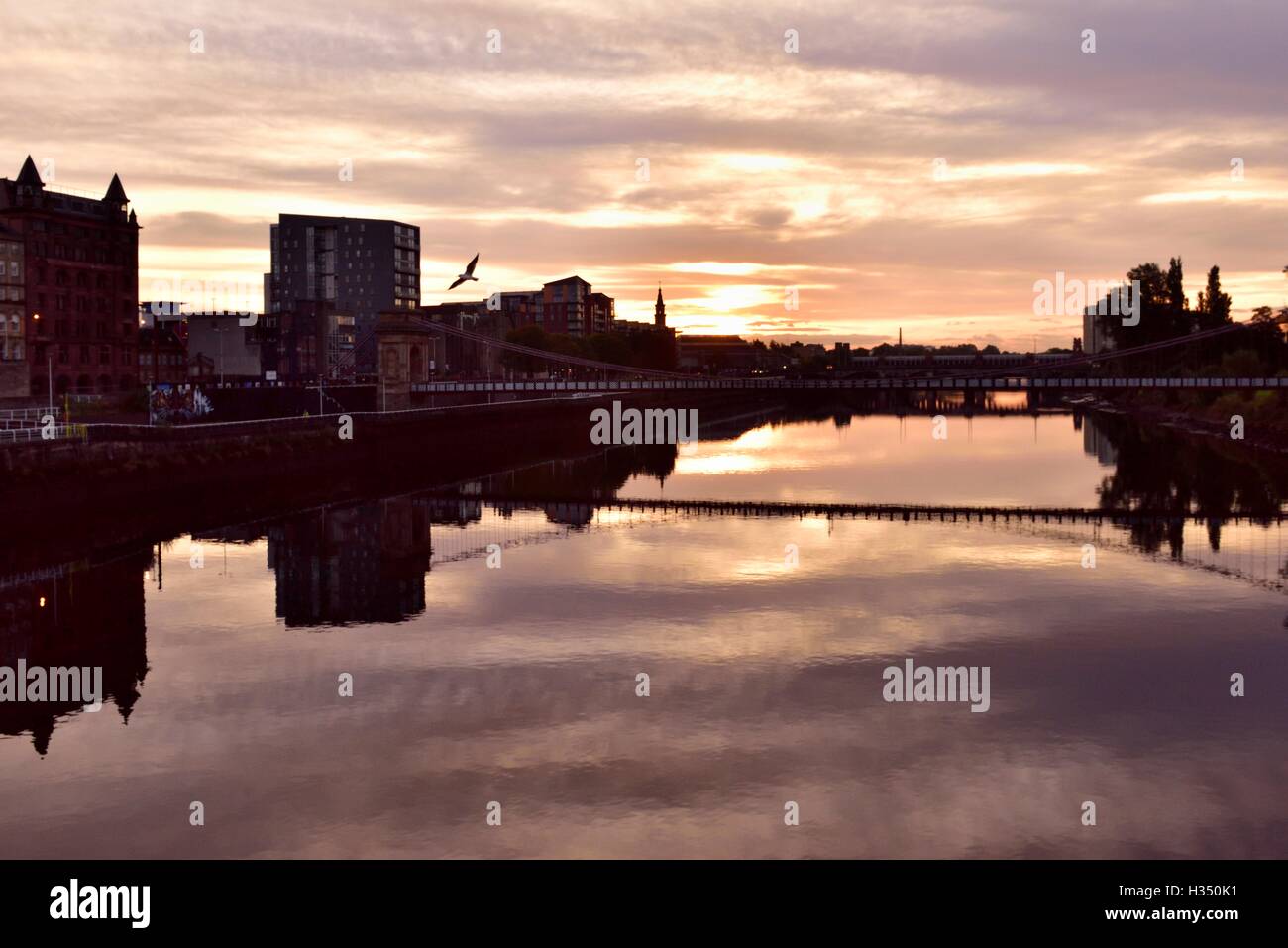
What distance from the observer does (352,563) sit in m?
40.6

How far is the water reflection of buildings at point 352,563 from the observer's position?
32.8 metres

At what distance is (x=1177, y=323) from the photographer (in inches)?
4936

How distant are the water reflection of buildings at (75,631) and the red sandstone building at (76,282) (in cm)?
6168

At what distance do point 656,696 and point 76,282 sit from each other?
285 ft

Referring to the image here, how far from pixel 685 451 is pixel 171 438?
48003 mm

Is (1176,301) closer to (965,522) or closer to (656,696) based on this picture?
(965,522)

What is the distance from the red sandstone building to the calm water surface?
54085mm

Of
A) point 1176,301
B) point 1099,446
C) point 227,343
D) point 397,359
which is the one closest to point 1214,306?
point 1176,301

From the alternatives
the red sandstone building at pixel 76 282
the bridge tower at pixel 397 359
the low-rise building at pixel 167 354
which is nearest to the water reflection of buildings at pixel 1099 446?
the bridge tower at pixel 397 359

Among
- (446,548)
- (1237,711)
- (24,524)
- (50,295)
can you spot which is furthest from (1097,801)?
(50,295)

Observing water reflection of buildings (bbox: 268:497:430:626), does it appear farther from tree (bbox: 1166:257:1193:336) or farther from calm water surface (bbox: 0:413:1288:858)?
tree (bbox: 1166:257:1193:336)

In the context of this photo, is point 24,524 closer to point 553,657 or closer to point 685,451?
point 553,657

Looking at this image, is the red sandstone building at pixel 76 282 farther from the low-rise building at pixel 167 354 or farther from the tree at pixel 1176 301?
the tree at pixel 1176 301

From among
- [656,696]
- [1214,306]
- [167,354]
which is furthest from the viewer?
[167,354]
